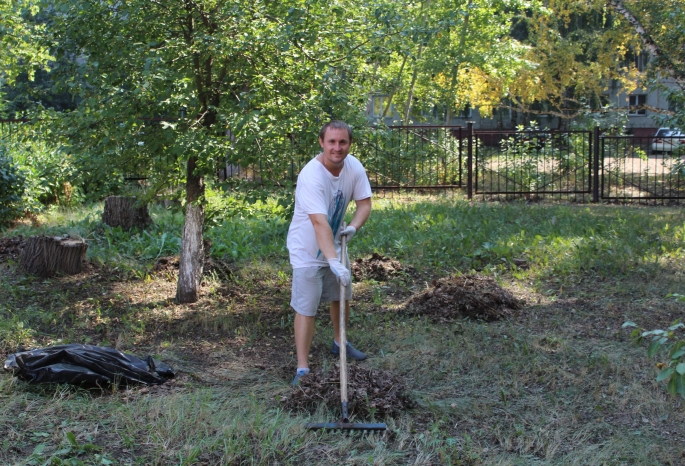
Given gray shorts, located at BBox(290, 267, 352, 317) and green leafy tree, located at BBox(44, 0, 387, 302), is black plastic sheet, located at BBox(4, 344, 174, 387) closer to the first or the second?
gray shorts, located at BBox(290, 267, 352, 317)

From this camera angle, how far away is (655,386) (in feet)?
13.9

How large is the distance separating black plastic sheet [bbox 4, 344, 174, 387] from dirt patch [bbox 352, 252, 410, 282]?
296 cm

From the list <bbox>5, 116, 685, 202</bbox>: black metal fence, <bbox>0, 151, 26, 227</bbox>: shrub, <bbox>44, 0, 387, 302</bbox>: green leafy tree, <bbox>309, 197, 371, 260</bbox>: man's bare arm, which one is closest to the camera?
<bbox>309, 197, 371, 260</bbox>: man's bare arm

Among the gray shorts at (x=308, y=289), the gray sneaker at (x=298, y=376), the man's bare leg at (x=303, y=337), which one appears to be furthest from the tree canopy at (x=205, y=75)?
the gray sneaker at (x=298, y=376)

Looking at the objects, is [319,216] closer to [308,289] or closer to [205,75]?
[308,289]

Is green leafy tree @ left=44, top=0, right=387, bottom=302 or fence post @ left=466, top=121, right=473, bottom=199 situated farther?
fence post @ left=466, top=121, right=473, bottom=199

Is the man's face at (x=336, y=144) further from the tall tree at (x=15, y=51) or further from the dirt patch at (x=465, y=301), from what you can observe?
the tall tree at (x=15, y=51)

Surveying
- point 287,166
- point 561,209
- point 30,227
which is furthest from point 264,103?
point 561,209

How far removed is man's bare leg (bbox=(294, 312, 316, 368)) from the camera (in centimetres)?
436

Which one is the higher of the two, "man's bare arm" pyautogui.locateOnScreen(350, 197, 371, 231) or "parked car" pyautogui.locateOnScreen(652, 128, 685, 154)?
"parked car" pyautogui.locateOnScreen(652, 128, 685, 154)

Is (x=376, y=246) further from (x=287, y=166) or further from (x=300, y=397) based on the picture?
(x=300, y=397)

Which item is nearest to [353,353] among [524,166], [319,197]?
[319,197]

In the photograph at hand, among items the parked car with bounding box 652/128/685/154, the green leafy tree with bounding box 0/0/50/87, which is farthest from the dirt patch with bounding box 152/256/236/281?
the parked car with bounding box 652/128/685/154

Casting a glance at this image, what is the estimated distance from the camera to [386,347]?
5.13 meters
